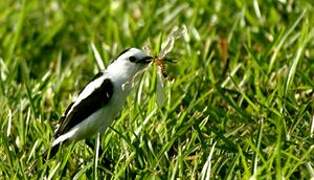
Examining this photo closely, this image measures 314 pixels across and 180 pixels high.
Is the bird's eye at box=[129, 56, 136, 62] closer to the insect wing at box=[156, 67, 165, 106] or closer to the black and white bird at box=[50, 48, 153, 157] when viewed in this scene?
the black and white bird at box=[50, 48, 153, 157]

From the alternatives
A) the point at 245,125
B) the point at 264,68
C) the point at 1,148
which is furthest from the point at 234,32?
the point at 1,148

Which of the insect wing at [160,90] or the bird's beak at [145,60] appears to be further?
the insect wing at [160,90]

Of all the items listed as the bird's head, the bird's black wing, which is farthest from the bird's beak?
the bird's black wing

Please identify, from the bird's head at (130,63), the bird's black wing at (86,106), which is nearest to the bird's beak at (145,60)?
the bird's head at (130,63)

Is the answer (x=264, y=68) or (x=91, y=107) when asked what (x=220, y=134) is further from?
(x=264, y=68)

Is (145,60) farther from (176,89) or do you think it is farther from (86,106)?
(176,89)

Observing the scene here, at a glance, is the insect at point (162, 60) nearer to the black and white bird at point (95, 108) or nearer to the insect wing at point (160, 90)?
the insect wing at point (160, 90)

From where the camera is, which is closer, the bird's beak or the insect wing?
the bird's beak

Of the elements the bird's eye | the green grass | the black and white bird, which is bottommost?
the green grass

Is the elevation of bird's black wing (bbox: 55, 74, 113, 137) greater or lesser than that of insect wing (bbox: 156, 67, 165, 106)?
greater
